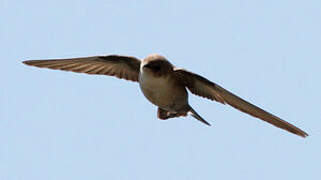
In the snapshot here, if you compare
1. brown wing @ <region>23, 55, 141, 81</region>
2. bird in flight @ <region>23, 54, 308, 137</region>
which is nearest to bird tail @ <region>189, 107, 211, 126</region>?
bird in flight @ <region>23, 54, 308, 137</region>

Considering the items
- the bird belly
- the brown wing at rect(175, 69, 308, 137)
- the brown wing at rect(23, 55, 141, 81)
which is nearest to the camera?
the bird belly

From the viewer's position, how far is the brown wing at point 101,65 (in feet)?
41.0

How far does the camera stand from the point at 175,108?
1204cm

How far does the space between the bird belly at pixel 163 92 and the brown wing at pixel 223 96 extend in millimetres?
231

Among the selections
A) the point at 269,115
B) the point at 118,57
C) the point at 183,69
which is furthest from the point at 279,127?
the point at 118,57

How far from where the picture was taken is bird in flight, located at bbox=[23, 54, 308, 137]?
11547mm

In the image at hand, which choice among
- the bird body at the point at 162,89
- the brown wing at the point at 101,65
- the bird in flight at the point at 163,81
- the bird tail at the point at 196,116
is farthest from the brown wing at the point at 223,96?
the brown wing at the point at 101,65

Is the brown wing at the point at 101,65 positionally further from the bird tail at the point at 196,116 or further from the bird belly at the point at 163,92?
the bird tail at the point at 196,116

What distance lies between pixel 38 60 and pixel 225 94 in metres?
3.24

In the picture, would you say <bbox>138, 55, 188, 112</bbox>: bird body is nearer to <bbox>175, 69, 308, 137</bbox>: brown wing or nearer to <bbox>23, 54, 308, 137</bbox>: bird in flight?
<bbox>23, 54, 308, 137</bbox>: bird in flight

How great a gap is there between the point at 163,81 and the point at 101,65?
68.1 inches

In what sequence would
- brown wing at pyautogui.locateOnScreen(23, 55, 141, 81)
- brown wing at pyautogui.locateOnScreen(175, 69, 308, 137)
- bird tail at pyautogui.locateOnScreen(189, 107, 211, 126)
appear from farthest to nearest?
1. brown wing at pyautogui.locateOnScreen(23, 55, 141, 81)
2. bird tail at pyautogui.locateOnScreen(189, 107, 211, 126)
3. brown wing at pyautogui.locateOnScreen(175, 69, 308, 137)

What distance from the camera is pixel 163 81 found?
11641 mm

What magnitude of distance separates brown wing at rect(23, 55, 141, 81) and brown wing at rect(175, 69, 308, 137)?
1.06 m
